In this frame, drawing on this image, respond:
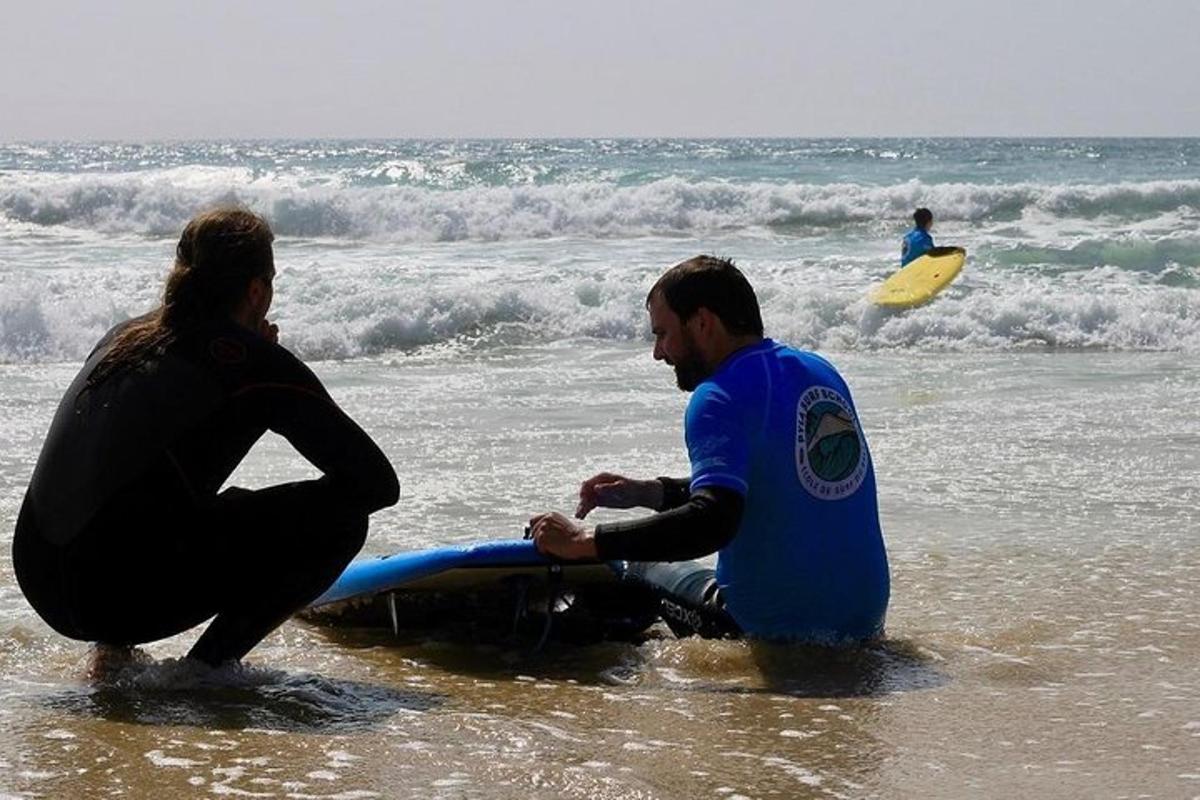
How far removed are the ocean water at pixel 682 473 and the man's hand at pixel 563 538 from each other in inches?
13.7

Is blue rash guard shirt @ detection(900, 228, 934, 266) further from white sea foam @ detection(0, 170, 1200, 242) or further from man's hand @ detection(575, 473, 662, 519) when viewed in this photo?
man's hand @ detection(575, 473, 662, 519)

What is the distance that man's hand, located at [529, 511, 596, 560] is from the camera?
3957 millimetres

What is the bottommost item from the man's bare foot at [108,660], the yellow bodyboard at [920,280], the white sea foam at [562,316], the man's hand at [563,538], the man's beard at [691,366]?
the white sea foam at [562,316]

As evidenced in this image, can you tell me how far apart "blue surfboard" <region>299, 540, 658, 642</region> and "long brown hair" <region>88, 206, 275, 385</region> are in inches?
39.7

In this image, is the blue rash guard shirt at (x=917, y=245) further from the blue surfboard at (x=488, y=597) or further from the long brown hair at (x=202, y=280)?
the long brown hair at (x=202, y=280)

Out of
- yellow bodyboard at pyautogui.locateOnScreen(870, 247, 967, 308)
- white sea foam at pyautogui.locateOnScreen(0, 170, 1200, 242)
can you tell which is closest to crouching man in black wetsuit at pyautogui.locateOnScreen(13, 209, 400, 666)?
yellow bodyboard at pyautogui.locateOnScreen(870, 247, 967, 308)

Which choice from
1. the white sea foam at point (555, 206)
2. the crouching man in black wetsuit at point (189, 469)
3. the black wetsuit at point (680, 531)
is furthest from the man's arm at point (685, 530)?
the white sea foam at point (555, 206)

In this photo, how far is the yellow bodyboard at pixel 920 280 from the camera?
15586 millimetres

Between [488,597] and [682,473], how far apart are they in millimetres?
3165

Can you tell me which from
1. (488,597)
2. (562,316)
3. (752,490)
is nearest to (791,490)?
(752,490)

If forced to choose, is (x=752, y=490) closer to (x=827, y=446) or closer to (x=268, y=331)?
(x=827, y=446)

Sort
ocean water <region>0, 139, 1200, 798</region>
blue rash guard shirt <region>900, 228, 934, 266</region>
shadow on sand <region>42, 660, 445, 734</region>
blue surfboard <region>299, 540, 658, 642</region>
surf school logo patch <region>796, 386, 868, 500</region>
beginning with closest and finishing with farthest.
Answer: ocean water <region>0, 139, 1200, 798</region>
shadow on sand <region>42, 660, 445, 734</region>
surf school logo patch <region>796, 386, 868, 500</region>
blue surfboard <region>299, 540, 658, 642</region>
blue rash guard shirt <region>900, 228, 934, 266</region>

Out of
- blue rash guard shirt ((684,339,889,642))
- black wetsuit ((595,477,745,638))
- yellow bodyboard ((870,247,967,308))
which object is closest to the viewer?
black wetsuit ((595,477,745,638))

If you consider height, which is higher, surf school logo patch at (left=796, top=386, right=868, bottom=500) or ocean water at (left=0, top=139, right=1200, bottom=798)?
surf school logo patch at (left=796, top=386, right=868, bottom=500)
